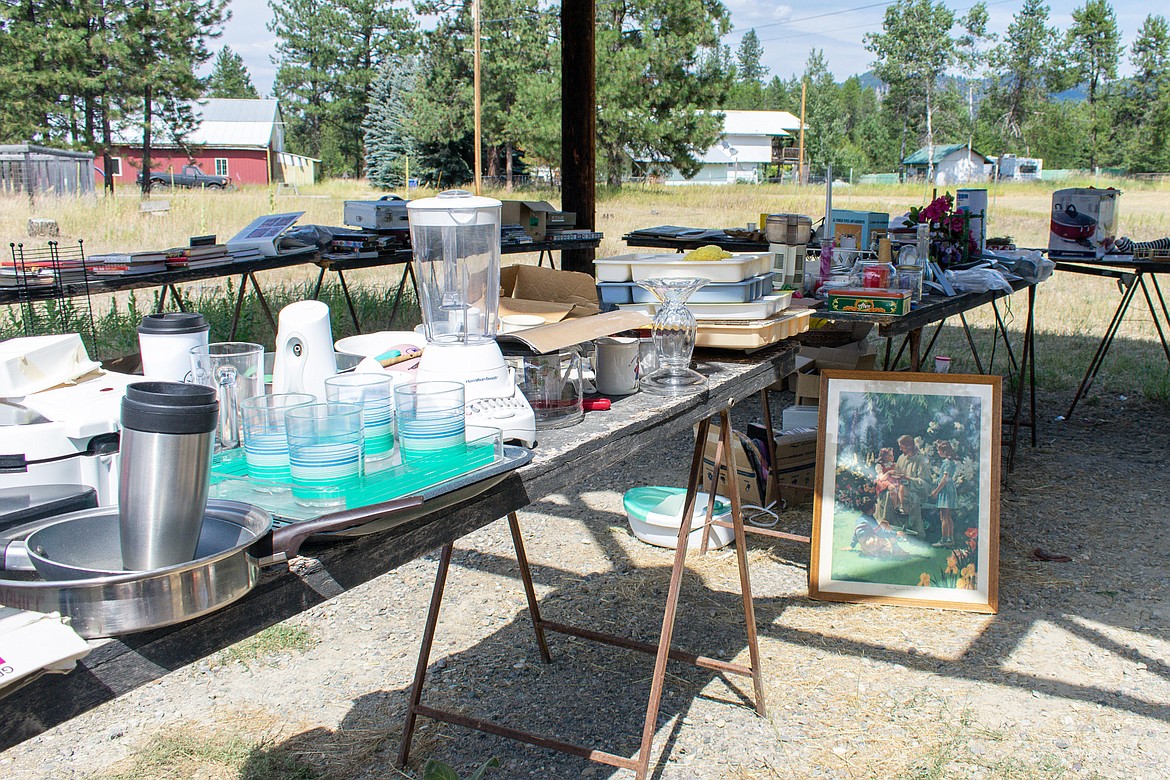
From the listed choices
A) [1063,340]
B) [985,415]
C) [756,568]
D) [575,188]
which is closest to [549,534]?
[756,568]

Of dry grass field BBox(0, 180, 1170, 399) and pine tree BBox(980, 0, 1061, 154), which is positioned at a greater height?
pine tree BBox(980, 0, 1061, 154)

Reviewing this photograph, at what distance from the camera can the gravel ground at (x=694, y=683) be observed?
2.54 meters

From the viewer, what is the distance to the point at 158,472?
38.7 inches

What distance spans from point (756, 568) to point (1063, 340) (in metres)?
6.03

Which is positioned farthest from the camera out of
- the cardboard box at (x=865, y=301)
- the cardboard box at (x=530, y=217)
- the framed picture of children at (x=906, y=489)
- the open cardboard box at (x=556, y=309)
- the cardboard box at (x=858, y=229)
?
the cardboard box at (x=530, y=217)

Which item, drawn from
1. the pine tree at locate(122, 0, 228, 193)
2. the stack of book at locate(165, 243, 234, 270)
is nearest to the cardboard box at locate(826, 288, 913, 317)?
the stack of book at locate(165, 243, 234, 270)

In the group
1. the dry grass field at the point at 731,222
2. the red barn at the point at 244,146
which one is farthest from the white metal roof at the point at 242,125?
the dry grass field at the point at 731,222

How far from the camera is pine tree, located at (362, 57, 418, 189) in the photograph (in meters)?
35.0

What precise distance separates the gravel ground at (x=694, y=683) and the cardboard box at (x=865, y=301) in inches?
43.6

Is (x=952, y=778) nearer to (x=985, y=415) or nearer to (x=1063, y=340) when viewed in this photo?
(x=985, y=415)

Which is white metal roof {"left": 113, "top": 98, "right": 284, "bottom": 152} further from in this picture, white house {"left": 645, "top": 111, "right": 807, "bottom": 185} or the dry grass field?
white house {"left": 645, "top": 111, "right": 807, "bottom": 185}

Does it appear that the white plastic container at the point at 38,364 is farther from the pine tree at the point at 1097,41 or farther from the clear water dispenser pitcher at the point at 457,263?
the pine tree at the point at 1097,41

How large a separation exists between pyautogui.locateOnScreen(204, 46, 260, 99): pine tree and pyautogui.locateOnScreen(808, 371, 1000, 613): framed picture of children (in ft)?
235

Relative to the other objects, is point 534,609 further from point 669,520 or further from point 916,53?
point 916,53
